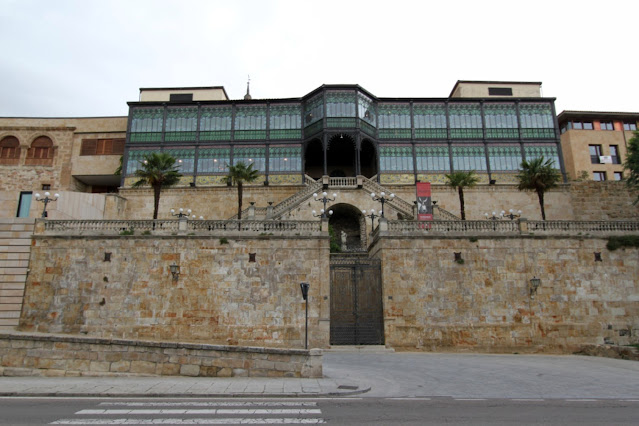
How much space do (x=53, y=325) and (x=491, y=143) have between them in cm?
3648

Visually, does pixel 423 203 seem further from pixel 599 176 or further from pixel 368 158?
pixel 599 176

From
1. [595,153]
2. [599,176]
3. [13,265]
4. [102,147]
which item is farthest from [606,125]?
[13,265]

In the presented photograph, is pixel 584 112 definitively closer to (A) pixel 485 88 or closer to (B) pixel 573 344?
(A) pixel 485 88

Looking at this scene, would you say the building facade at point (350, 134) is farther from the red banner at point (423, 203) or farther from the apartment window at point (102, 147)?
the red banner at point (423, 203)

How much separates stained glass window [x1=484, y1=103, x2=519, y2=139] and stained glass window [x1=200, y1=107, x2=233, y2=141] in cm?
2393

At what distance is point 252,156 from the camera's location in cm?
4097

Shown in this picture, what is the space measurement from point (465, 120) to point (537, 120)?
262 inches

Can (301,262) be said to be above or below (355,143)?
below

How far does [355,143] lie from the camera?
38969 mm

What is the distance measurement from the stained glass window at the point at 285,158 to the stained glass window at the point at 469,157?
553 inches

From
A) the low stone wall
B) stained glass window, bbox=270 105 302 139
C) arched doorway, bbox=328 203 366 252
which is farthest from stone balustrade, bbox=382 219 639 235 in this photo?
stained glass window, bbox=270 105 302 139

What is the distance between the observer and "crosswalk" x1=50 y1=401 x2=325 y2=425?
7.68 meters

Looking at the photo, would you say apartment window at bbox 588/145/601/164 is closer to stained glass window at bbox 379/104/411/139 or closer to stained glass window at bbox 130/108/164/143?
stained glass window at bbox 379/104/411/139

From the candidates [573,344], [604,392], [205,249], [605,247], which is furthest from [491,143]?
[604,392]
